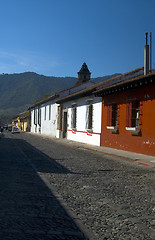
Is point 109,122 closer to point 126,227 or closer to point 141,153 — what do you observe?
point 141,153

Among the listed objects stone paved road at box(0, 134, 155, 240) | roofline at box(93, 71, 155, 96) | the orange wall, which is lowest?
stone paved road at box(0, 134, 155, 240)

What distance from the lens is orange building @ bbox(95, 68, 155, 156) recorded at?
49.7 ft

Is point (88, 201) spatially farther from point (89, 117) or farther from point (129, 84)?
point (89, 117)

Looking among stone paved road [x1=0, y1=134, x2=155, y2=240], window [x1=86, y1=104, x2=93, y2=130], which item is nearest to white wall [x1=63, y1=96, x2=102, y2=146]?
window [x1=86, y1=104, x2=93, y2=130]

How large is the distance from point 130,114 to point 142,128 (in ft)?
5.13

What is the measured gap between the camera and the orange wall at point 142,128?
15031mm

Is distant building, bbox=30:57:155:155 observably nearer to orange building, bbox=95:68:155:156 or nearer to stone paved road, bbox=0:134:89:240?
orange building, bbox=95:68:155:156

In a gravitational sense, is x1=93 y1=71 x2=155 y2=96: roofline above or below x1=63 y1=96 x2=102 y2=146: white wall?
above

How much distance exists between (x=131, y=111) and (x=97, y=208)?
1241 cm

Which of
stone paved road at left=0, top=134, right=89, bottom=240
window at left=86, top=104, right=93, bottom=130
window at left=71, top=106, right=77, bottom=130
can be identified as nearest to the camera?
stone paved road at left=0, top=134, right=89, bottom=240

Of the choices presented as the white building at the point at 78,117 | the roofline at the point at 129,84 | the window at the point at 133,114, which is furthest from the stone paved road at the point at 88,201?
the white building at the point at 78,117

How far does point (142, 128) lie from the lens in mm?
15797

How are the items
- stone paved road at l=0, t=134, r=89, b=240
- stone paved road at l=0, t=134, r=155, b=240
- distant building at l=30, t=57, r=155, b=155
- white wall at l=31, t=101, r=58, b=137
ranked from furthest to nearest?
white wall at l=31, t=101, r=58, b=137, distant building at l=30, t=57, r=155, b=155, stone paved road at l=0, t=134, r=155, b=240, stone paved road at l=0, t=134, r=89, b=240

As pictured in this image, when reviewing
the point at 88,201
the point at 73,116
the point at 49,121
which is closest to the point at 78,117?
the point at 73,116
